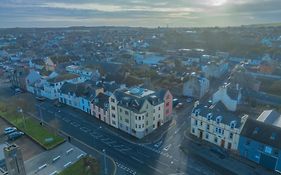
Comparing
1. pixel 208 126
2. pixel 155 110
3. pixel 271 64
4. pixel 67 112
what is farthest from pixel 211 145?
pixel 271 64

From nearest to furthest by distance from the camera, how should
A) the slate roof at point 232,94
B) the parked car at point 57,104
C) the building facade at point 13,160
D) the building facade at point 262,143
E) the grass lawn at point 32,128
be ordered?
the building facade at point 13,160, the building facade at point 262,143, the grass lawn at point 32,128, the slate roof at point 232,94, the parked car at point 57,104

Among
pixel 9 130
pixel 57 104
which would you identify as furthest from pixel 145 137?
pixel 57 104

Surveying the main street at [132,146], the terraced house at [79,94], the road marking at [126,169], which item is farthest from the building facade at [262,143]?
the terraced house at [79,94]

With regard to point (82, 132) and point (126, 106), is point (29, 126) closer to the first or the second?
point (82, 132)

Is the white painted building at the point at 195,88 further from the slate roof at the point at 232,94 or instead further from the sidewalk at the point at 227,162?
the sidewalk at the point at 227,162

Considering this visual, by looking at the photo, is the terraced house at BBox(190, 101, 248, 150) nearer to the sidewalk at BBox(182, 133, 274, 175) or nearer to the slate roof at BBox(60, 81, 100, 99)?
the sidewalk at BBox(182, 133, 274, 175)

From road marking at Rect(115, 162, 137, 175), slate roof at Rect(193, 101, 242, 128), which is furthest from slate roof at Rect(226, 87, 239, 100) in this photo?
road marking at Rect(115, 162, 137, 175)
